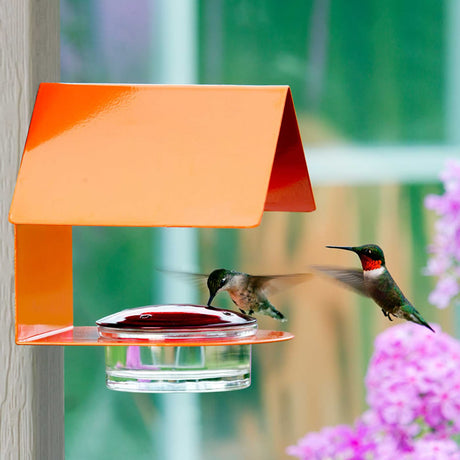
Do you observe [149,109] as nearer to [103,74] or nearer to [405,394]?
[405,394]

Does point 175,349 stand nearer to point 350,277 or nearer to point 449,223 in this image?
point 350,277

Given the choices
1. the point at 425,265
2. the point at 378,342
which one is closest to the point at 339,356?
the point at 425,265

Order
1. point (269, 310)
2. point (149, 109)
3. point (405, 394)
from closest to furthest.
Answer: point (149, 109)
point (269, 310)
point (405, 394)

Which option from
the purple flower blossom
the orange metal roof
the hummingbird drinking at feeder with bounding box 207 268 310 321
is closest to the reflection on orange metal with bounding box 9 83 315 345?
the orange metal roof

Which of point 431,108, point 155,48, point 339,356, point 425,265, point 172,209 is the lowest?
point 339,356

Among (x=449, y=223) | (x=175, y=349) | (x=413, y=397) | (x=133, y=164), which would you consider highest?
(x=133, y=164)

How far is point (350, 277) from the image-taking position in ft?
3.68

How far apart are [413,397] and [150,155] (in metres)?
1.61

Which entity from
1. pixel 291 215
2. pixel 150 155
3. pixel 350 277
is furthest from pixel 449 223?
pixel 150 155

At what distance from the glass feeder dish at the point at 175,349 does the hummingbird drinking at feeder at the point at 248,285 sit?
3.1 inches

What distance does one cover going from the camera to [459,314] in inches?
134

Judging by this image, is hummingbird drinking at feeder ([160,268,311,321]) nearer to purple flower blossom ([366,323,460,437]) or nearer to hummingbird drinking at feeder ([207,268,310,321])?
hummingbird drinking at feeder ([207,268,310,321])

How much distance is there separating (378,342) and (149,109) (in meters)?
1.63

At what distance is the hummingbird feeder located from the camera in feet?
3.02
